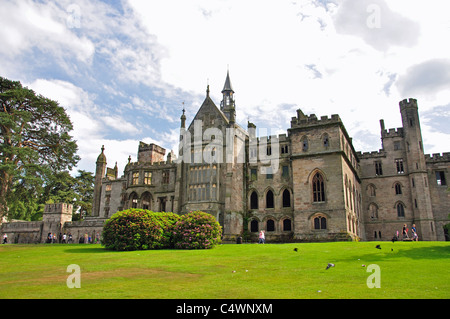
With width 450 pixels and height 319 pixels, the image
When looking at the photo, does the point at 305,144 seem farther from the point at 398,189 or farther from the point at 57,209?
the point at 57,209

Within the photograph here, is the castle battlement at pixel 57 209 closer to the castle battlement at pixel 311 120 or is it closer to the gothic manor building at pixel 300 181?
the gothic manor building at pixel 300 181

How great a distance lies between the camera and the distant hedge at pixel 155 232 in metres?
26.0

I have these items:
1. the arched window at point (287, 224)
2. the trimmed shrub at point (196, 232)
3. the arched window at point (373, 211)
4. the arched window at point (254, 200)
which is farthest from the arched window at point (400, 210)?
the trimmed shrub at point (196, 232)

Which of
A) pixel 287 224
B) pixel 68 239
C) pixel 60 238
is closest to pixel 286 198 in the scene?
pixel 287 224

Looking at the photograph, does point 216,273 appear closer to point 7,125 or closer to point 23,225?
point 7,125

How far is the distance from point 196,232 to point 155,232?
3.12 metres

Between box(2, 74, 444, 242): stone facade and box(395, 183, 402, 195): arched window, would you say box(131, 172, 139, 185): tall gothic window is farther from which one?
box(395, 183, 402, 195): arched window

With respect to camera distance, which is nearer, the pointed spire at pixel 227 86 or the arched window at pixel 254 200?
the arched window at pixel 254 200

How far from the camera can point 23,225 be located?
153 ft

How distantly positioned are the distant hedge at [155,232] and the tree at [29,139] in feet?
55.7
